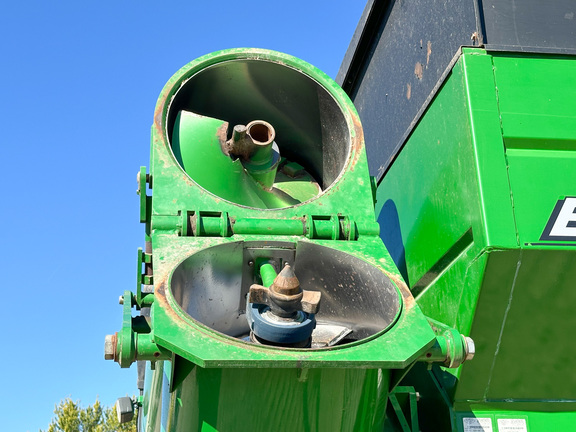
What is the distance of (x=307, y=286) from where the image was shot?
245 centimetres

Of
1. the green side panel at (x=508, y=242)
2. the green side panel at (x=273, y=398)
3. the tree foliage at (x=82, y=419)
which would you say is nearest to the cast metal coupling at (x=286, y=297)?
the green side panel at (x=273, y=398)

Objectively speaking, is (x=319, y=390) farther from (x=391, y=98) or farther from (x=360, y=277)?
(x=391, y=98)

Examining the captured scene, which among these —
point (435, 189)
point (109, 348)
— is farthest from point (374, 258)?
point (109, 348)

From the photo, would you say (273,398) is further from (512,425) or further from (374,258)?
(512,425)

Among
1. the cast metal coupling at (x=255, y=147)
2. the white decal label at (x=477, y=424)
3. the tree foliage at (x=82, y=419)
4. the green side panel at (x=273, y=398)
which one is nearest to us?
the green side panel at (x=273, y=398)

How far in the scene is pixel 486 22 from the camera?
2438 millimetres

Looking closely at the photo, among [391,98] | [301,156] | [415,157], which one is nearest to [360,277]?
[415,157]

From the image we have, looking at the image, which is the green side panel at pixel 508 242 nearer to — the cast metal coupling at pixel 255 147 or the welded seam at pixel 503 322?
the welded seam at pixel 503 322

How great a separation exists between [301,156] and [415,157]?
0.54m

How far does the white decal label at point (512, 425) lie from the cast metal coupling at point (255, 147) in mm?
1253

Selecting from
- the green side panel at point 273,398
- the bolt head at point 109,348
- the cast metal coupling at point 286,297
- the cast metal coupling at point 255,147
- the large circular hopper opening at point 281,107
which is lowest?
the green side panel at point 273,398

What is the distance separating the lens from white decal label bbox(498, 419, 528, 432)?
2.27 metres

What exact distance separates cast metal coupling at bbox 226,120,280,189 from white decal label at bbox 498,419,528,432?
1.25 metres

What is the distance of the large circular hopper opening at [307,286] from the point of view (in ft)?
7.14
